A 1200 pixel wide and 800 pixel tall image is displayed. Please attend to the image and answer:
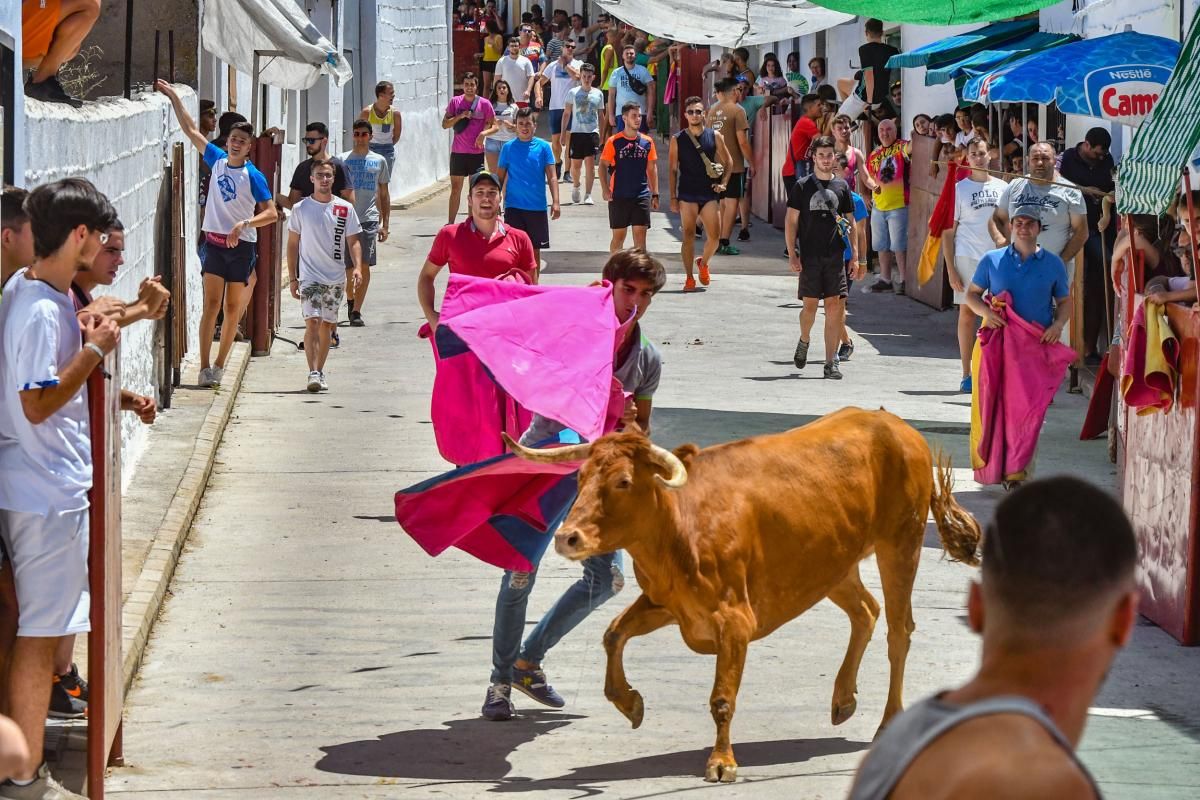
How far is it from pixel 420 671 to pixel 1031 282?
5537 millimetres

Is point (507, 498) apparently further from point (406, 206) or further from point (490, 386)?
point (406, 206)

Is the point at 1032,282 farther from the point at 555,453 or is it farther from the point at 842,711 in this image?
the point at 555,453

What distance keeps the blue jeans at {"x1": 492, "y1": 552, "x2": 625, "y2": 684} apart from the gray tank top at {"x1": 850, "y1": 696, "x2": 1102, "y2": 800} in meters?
5.02

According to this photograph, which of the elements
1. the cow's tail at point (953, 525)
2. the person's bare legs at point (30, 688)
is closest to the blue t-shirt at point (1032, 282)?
the cow's tail at point (953, 525)

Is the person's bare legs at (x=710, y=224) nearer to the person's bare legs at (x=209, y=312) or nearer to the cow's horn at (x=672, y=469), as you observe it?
the person's bare legs at (x=209, y=312)

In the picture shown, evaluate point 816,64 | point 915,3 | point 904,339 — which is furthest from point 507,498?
point 816,64

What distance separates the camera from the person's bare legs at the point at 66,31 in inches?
405

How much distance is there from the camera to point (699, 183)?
2222cm

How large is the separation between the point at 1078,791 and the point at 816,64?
28788mm

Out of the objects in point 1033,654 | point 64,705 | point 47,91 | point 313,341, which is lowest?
point 64,705

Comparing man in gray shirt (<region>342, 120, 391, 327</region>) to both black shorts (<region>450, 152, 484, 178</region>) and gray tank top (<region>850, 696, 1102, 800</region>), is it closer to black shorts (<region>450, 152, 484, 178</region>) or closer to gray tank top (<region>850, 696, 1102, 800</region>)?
Result: black shorts (<region>450, 152, 484, 178</region>)

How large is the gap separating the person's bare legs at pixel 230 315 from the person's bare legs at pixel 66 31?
16.9 ft

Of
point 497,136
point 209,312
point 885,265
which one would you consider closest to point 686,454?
point 209,312

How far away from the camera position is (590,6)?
56.6 meters
